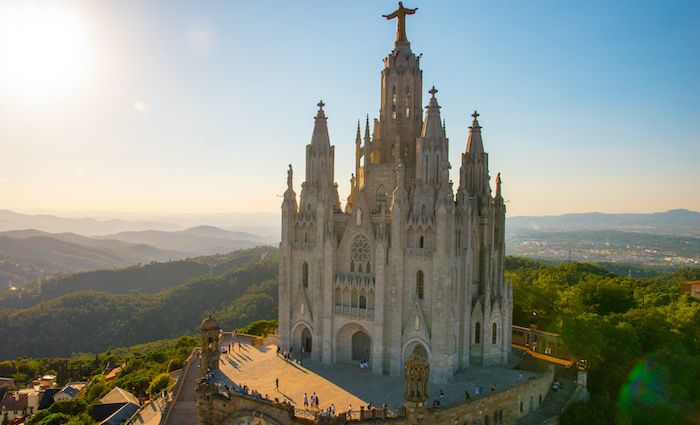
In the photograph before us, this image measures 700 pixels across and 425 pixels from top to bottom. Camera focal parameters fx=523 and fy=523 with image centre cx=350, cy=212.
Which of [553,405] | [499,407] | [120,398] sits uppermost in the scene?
[499,407]

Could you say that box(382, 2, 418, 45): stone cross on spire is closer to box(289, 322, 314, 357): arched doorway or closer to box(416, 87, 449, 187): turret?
box(416, 87, 449, 187): turret

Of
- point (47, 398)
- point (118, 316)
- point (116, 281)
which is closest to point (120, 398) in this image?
point (47, 398)

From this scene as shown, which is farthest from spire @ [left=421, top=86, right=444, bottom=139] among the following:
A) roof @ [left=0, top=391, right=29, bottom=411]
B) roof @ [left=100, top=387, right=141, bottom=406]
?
roof @ [left=0, top=391, right=29, bottom=411]

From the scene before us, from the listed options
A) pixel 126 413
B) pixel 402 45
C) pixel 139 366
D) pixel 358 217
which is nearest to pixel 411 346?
pixel 358 217

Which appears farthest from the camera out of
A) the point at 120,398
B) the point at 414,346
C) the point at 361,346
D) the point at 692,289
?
the point at 692,289

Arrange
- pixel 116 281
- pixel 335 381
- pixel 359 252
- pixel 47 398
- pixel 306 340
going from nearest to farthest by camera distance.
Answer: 1. pixel 335 381
2. pixel 359 252
3. pixel 306 340
4. pixel 47 398
5. pixel 116 281

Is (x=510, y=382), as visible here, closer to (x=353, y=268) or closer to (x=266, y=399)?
(x=353, y=268)

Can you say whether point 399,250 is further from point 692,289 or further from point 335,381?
point 692,289

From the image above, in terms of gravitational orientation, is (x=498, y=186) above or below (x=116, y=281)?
above
